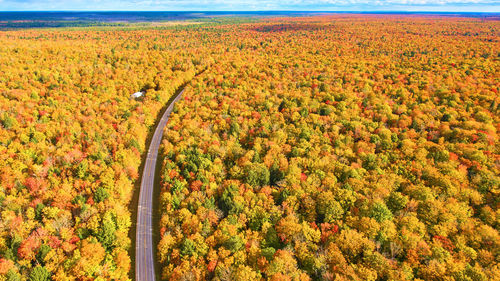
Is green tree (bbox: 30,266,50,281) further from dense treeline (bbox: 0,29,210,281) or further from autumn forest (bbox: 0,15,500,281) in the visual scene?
autumn forest (bbox: 0,15,500,281)

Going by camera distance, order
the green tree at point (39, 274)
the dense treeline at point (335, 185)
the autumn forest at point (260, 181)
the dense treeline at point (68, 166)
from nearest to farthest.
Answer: the green tree at point (39, 274), the dense treeline at point (335, 185), the autumn forest at point (260, 181), the dense treeline at point (68, 166)

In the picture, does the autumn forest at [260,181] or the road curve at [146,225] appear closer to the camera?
the autumn forest at [260,181]

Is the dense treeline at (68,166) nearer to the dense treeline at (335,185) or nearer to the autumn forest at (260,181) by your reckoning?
the autumn forest at (260,181)

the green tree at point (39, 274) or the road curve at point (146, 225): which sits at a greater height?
the green tree at point (39, 274)

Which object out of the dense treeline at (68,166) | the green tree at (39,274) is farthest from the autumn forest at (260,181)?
the dense treeline at (68,166)

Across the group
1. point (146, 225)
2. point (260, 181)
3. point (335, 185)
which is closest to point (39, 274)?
point (146, 225)

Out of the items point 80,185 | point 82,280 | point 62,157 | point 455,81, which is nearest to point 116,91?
point 62,157

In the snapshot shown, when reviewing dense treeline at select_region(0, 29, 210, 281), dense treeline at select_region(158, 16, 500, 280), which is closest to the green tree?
dense treeline at select_region(0, 29, 210, 281)
